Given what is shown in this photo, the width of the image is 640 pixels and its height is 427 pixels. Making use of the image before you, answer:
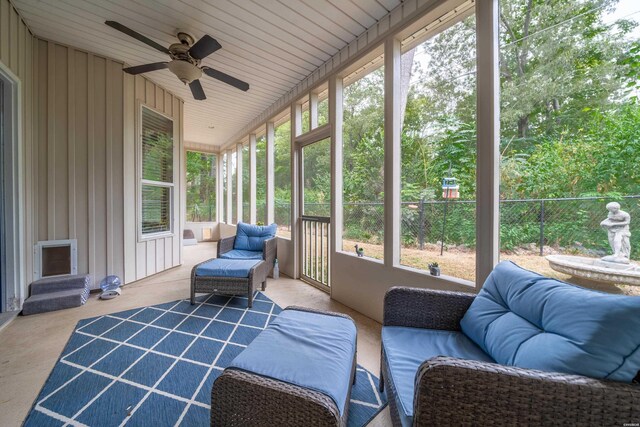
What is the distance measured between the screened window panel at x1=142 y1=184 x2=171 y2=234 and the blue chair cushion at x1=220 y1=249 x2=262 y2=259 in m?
1.35

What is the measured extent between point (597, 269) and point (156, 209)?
4889 millimetres

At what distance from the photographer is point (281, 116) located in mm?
4375

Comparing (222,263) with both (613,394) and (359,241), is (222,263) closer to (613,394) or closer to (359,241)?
(359,241)

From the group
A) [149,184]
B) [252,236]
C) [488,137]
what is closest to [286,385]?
[488,137]

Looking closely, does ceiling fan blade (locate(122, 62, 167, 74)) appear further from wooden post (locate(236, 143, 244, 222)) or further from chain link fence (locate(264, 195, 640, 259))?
wooden post (locate(236, 143, 244, 222))

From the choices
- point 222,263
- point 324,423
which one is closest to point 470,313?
point 324,423

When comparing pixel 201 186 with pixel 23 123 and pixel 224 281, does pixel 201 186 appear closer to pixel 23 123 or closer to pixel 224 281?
pixel 23 123

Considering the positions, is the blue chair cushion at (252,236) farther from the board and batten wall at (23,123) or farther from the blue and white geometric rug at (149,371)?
the board and batten wall at (23,123)

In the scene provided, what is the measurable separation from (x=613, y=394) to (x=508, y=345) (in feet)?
1.08

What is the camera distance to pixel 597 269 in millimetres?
1372

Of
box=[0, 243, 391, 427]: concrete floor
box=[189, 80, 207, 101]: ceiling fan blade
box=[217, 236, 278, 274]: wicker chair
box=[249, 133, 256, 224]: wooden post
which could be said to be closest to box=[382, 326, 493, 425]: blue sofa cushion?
box=[0, 243, 391, 427]: concrete floor

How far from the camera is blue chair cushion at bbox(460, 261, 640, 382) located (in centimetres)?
77

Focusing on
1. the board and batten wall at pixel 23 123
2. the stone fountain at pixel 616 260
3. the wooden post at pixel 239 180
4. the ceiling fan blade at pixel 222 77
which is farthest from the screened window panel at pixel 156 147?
the stone fountain at pixel 616 260

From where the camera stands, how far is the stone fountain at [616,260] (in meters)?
1.29
